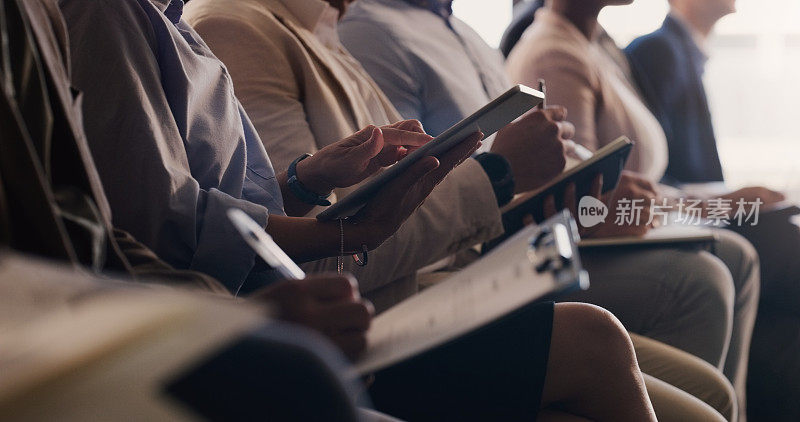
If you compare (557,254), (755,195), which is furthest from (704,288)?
(557,254)

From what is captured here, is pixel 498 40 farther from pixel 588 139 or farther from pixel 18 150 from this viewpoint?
pixel 18 150

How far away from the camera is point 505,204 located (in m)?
1.15

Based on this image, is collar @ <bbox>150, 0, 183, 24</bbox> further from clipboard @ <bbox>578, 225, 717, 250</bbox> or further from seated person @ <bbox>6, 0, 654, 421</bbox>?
clipboard @ <bbox>578, 225, 717, 250</bbox>

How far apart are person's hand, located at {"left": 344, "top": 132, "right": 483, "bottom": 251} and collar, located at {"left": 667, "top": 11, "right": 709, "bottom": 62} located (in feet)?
5.07

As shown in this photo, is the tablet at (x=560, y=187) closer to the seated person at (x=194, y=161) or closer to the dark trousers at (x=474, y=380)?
the seated person at (x=194, y=161)

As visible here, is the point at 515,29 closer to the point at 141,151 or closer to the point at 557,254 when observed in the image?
the point at 141,151

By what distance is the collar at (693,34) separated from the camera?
2213 mm

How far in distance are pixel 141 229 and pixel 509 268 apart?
0.32m

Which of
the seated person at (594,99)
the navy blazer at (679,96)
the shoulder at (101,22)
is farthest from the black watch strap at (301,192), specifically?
the navy blazer at (679,96)

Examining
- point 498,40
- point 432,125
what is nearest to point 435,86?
point 432,125

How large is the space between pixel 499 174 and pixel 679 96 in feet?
3.67

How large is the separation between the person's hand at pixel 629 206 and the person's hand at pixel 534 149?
0.11 m

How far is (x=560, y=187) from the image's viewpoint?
116 centimetres

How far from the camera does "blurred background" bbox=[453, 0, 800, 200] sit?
226 centimetres
